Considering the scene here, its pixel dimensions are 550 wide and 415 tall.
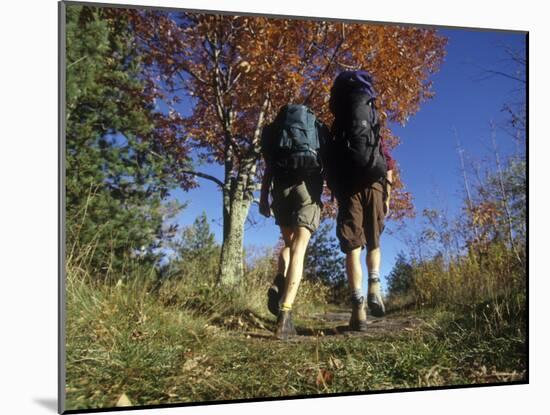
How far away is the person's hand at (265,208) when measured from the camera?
4844 millimetres

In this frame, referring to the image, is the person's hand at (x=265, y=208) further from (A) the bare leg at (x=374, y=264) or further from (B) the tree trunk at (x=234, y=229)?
(A) the bare leg at (x=374, y=264)

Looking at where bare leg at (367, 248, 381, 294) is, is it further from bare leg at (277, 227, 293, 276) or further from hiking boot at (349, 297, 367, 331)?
bare leg at (277, 227, 293, 276)

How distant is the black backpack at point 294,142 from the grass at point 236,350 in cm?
80

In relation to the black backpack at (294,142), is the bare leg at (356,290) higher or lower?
lower

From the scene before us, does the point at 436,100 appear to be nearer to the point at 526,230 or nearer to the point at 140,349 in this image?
the point at 526,230

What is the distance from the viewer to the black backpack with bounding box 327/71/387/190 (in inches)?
198

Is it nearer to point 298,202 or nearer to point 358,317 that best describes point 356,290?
point 358,317

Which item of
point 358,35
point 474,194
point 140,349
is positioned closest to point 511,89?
point 474,194

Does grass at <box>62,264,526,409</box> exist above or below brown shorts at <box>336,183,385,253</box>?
below

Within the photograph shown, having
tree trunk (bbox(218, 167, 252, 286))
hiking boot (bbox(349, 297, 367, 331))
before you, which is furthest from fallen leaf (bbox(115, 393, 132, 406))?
hiking boot (bbox(349, 297, 367, 331))

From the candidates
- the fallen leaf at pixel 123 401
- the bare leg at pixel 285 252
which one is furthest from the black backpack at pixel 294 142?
the fallen leaf at pixel 123 401

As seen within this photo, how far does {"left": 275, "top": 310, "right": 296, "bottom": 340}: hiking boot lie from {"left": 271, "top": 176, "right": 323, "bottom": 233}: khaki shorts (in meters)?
0.58

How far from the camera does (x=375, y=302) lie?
201 inches

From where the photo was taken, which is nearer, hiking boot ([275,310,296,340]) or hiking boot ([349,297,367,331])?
hiking boot ([275,310,296,340])
